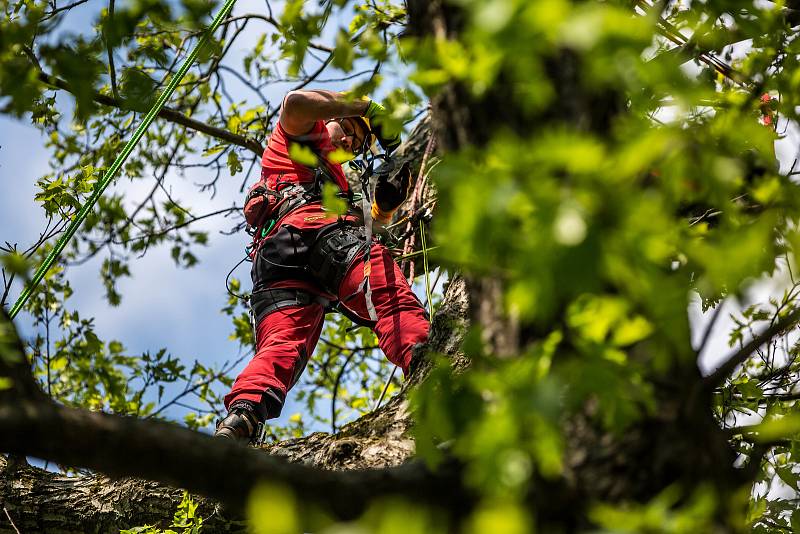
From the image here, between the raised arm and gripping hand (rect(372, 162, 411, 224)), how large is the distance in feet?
1.07

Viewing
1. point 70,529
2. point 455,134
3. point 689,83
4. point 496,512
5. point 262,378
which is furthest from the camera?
point 262,378

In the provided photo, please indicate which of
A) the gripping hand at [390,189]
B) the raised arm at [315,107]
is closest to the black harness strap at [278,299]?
the gripping hand at [390,189]

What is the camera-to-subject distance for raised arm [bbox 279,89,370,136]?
3.34m

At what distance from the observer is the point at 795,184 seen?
117 cm

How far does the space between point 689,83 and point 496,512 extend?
0.57 m

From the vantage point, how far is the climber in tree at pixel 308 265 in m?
3.08

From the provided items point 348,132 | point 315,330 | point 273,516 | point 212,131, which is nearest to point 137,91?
point 273,516

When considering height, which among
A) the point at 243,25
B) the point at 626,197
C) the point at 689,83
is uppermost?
the point at 243,25

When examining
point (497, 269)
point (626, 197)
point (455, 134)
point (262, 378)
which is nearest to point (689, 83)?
point (626, 197)

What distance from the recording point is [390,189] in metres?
3.44

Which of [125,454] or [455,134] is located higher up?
[455,134]

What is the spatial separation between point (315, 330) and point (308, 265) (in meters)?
0.31

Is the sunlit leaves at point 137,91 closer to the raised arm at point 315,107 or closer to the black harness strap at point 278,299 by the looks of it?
the raised arm at point 315,107

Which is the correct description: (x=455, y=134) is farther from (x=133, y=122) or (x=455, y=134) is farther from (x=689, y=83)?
(x=133, y=122)
